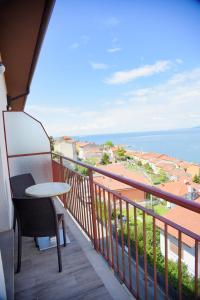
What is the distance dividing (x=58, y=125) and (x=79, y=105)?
9717 mm

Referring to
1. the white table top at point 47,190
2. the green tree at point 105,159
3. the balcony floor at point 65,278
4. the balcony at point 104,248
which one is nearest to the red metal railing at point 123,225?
the balcony at point 104,248

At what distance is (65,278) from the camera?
2.12 meters

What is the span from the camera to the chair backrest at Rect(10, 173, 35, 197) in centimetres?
278

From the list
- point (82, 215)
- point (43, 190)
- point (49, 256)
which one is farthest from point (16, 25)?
point (49, 256)

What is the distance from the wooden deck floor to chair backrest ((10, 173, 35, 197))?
2.45ft

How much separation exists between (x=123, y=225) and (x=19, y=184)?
1.60 meters

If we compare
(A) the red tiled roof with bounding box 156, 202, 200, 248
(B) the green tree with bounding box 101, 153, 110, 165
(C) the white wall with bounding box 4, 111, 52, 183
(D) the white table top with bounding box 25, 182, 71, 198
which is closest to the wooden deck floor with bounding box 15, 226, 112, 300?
(D) the white table top with bounding box 25, 182, 71, 198

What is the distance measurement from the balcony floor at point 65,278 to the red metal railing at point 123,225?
15 cm

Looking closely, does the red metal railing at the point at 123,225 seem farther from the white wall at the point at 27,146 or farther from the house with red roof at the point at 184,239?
the white wall at the point at 27,146

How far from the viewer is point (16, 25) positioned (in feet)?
8.70

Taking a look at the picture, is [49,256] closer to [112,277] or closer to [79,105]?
[112,277]

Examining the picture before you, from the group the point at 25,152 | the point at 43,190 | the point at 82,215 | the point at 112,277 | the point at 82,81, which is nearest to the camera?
the point at 112,277

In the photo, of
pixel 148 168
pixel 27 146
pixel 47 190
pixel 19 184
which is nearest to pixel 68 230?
pixel 47 190

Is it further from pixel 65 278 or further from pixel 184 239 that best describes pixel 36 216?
pixel 184 239
